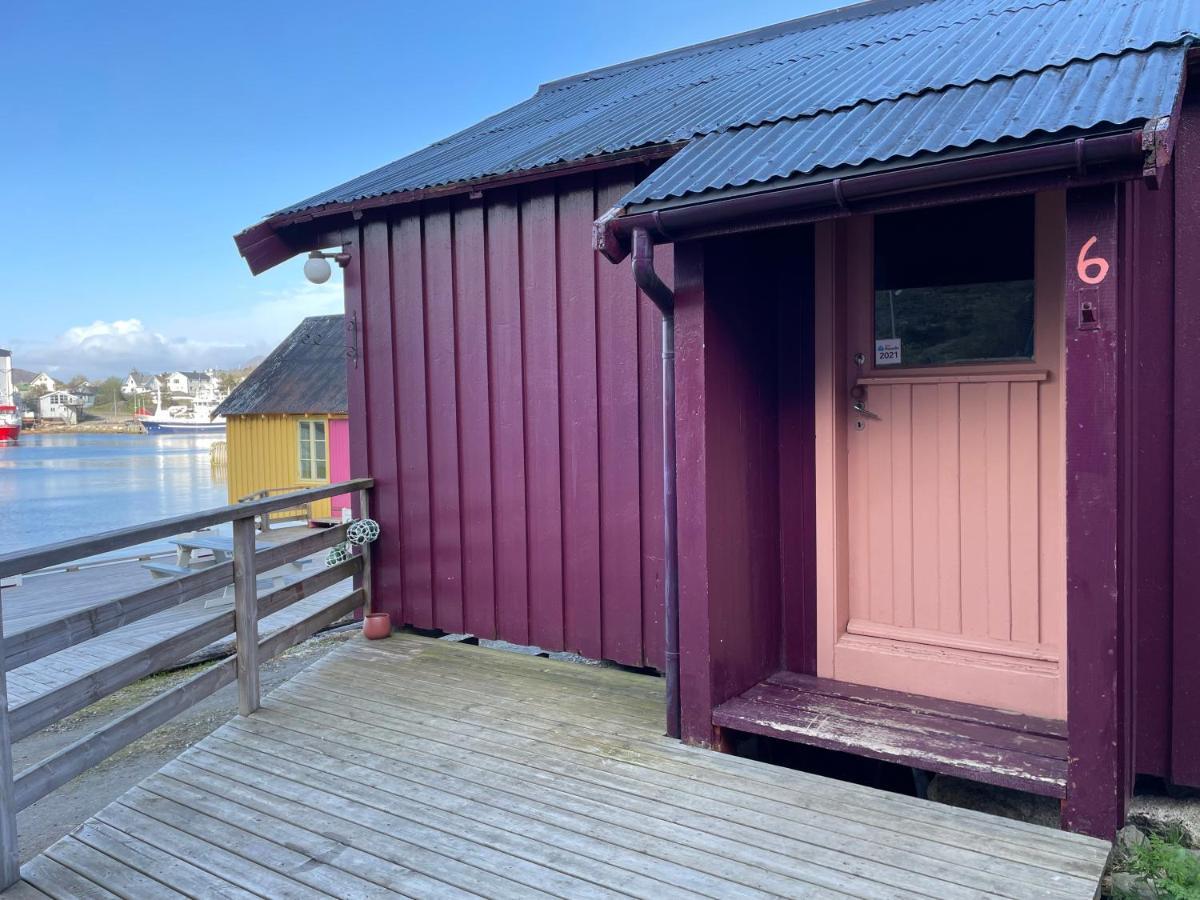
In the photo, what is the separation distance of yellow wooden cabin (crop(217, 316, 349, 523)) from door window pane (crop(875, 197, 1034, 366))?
16319 millimetres

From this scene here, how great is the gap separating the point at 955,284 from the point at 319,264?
140 inches

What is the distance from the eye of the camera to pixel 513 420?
4141 millimetres

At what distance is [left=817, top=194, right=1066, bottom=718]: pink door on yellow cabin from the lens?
2.74m

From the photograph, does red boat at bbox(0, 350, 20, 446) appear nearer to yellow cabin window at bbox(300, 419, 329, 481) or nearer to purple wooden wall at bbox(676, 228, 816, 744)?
yellow cabin window at bbox(300, 419, 329, 481)

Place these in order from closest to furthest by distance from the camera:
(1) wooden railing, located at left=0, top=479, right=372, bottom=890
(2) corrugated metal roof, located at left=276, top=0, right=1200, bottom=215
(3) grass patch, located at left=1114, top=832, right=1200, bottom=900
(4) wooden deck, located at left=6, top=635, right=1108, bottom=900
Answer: (4) wooden deck, located at left=6, top=635, right=1108, bottom=900 → (3) grass patch, located at left=1114, top=832, right=1200, bottom=900 → (1) wooden railing, located at left=0, top=479, right=372, bottom=890 → (2) corrugated metal roof, located at left=276, top=0, right=1200, bottom=215

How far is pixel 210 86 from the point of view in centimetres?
4491

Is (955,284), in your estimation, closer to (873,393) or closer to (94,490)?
(873,393)

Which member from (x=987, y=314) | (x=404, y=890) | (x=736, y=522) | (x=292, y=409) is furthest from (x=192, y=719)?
(x=292, y=409)

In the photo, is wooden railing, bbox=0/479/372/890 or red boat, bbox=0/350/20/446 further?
red boat, bbox=0/350/20/446

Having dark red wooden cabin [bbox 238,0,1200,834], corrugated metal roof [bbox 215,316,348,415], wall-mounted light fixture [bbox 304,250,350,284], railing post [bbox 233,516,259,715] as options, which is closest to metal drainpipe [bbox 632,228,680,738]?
dark red wooden cabin [bbox 238,0,1200,834]

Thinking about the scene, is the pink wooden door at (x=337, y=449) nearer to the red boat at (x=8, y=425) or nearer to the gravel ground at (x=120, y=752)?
the gravel ground at (x=120, y=752)

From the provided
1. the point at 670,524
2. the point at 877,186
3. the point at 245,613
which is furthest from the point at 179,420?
the point at 877,186

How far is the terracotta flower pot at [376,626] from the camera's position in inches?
178

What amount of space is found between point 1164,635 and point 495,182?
3.36m
